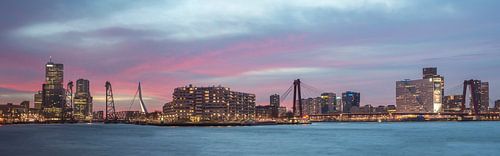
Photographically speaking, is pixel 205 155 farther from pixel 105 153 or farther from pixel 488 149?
pixel 488 149

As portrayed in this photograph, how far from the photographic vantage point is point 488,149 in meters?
77.4

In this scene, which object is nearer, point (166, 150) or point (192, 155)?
point (192, 155)

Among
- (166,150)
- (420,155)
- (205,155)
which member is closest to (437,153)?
(420,155)

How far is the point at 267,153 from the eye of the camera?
7238cm

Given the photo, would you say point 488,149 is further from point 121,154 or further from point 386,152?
point 121,154

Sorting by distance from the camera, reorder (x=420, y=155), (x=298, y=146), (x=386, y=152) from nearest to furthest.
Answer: (x=420, y=155), (x=386, y=152), (x=298, y=146)

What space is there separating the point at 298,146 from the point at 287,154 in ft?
43.2

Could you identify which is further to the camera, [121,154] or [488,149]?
[488,149]

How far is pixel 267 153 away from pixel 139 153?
13941 millimetres

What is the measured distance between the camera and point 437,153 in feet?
238

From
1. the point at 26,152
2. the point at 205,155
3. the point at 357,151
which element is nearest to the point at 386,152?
the point at 357,151

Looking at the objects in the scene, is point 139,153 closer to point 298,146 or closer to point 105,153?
point 105,153

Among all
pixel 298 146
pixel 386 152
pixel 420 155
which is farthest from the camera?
pixel 298 146

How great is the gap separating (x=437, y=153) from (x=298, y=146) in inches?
721
